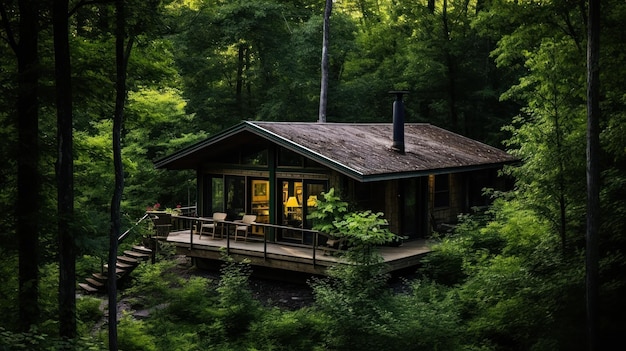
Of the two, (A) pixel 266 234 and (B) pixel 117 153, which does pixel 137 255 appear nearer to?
(A) pixel 266 234

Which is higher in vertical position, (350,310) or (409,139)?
(409,139)

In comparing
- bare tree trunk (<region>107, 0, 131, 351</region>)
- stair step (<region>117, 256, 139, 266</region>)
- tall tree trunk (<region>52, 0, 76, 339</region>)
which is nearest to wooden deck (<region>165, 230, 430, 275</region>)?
stair step (<region>117, 256, 139, 266</region>)

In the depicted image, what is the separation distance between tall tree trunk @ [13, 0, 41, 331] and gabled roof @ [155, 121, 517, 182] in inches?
322

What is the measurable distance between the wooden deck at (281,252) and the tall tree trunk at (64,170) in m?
7.01

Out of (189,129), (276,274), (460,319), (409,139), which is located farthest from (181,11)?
(460,319)

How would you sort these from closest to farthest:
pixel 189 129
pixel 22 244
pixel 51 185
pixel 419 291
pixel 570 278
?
pixel 22 244, pixel 51 185, pixel 570 278, pixel 419 291, pixel 189 129

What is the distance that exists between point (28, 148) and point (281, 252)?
8.32 metres

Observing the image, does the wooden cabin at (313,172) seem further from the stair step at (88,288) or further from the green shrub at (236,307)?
the stair step at (88,288)

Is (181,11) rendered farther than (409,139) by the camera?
Yes

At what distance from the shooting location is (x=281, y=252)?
51.5 ft

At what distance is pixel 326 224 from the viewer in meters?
15.2

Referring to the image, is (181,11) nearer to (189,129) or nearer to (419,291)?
(189,129)

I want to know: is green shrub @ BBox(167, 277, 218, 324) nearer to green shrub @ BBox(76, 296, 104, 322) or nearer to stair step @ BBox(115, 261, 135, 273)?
green shrub @ BBox(76, 296, 104, 322)

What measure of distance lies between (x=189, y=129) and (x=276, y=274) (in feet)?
37.2
